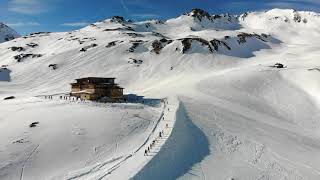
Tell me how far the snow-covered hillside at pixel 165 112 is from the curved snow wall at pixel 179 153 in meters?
0.16

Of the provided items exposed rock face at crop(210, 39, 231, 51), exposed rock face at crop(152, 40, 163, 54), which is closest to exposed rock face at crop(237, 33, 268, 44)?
exposed rock face at crop(210, 39, 231, 51)

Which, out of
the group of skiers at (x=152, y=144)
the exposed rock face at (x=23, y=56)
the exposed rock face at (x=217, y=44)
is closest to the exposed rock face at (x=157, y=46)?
the exposed rock face at (x=217, y=44)

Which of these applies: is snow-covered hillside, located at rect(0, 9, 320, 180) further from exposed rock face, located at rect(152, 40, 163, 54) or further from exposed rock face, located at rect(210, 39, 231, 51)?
exposed rock face, located at rect(152, 40, 163, 54)

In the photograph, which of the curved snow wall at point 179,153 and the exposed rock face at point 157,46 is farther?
the exposed rock face at point 157,46

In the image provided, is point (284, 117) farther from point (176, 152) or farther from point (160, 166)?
point (160, 166)

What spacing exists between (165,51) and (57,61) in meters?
31.4

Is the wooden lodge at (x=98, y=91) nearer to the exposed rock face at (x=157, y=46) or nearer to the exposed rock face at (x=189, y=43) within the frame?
the exposed rock face at (x=157, y=46)

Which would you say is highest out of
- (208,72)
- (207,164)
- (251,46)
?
(251,46)

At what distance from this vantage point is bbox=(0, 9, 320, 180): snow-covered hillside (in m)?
47.4

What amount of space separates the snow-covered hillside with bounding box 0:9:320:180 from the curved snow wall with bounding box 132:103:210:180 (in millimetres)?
160

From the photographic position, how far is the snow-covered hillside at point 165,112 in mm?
47375

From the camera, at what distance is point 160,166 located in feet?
150

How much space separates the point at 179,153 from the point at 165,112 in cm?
1613

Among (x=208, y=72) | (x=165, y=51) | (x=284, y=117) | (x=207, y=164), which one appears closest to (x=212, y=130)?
(x=207, y=164)
